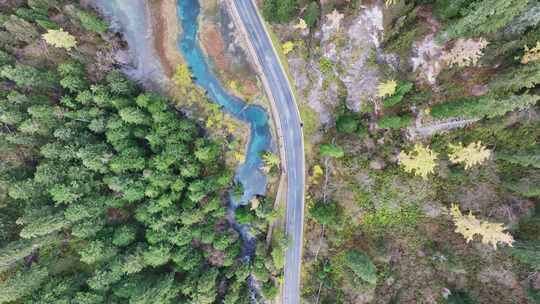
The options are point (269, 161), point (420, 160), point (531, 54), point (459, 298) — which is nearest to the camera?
point (531, 54)

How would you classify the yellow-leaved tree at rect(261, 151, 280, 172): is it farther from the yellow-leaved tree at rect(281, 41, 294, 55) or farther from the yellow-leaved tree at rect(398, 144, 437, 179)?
the yellow-leaved tree at rect(398, 144, 437, 179)

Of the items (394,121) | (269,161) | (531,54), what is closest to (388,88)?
(394,121)

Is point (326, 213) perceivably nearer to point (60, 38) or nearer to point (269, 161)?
point (269, 161)

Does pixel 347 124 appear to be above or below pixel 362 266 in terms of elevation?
above

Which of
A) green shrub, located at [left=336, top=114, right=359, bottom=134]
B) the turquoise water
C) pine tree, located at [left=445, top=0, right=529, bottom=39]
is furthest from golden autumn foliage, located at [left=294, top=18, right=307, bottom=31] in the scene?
pine tree, located at [left=445, top=0, right=529, bottom=39]

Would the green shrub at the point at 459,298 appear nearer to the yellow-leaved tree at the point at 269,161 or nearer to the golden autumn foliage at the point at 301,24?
the yellow-leaved tree at the point at 269,161

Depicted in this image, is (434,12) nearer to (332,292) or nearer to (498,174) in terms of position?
(498,174)
